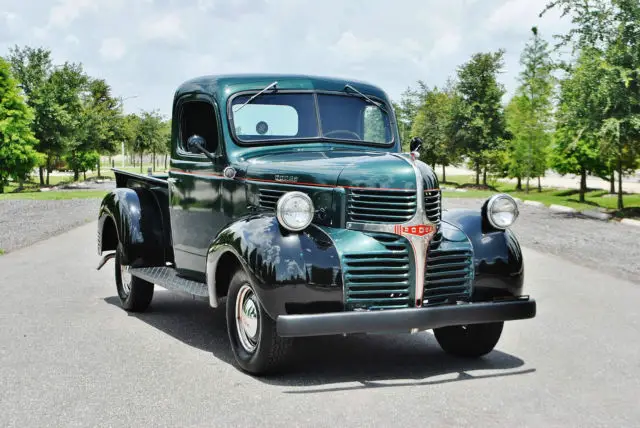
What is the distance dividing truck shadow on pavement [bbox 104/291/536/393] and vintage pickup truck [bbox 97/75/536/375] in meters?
0.23

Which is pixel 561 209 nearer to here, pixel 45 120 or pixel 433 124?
pixel 45 120

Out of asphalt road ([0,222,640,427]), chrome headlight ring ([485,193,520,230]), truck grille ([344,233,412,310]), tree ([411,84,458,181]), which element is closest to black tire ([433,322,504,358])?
asphalt road ([0,222,640,427])

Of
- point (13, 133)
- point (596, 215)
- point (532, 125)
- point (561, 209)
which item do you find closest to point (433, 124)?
point (532, 125)

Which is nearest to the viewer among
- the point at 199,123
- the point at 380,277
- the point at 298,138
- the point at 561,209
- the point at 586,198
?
the point at 380,277

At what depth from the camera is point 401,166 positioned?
6.39m

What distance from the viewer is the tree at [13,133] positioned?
41.5 m

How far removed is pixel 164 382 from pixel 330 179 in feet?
6.06

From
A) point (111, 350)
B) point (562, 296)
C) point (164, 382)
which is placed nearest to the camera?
point (164, 382)

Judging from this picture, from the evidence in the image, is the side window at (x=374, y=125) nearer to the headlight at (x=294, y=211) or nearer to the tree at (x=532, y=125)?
the headlight at (x=294, y=211)

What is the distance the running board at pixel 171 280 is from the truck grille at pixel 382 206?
5.26 feet

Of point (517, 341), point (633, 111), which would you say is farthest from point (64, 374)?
point (633, 111)

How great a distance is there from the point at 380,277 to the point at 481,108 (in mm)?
51189

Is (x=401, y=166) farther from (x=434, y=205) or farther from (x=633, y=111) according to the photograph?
(x=633, y=111)

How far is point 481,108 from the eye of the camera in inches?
2203
